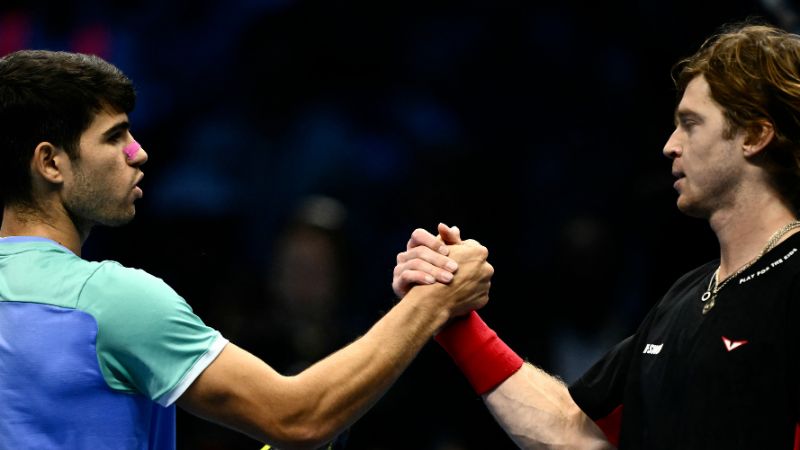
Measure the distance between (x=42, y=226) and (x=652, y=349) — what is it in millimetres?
1765

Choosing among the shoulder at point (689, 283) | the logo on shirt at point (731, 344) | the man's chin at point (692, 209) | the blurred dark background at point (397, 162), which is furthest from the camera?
the blurred dark background at point (397, 162)

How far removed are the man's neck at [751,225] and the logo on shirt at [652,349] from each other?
0.27 metres

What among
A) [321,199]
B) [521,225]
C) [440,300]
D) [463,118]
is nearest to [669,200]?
[521,225]

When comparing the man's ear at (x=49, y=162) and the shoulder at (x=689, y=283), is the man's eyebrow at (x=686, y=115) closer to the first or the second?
the shoulder at (x=689, y=283)

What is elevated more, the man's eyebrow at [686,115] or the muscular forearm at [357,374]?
the man's eyebrow at [686,115]

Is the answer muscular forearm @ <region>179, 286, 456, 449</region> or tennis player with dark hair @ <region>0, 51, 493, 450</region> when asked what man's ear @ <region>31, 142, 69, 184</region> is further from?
muscular forearm @ <region>179, 286, 456, 449</region>

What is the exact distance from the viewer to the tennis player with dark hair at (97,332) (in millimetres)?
3004

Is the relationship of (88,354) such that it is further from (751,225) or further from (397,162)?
(397,162)

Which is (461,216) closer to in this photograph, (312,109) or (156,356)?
(312,109)

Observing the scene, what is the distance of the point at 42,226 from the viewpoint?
324 cm

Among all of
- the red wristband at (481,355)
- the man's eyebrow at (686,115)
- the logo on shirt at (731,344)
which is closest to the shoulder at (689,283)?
the logo on shirt at (731,344)

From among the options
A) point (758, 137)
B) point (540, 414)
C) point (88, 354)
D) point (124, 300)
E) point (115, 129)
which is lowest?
point (540, 414)

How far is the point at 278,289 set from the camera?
6184 mm

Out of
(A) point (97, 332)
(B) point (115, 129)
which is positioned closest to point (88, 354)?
(A) point (97, 332)
